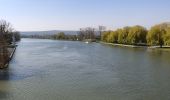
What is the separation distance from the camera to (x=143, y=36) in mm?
61094

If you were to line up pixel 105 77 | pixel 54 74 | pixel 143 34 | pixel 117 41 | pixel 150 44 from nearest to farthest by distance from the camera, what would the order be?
pixel 105 77 → pixel 54 74 → pixel 150 44 → pixel 143 34 → pixel 117 41

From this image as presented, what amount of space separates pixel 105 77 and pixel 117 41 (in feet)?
183

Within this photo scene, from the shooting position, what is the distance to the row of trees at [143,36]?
5209 cm

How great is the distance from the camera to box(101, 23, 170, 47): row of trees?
5209 cm

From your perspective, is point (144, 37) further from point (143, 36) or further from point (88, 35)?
point (88, 35)

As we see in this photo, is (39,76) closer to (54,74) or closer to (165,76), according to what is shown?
(54,74)

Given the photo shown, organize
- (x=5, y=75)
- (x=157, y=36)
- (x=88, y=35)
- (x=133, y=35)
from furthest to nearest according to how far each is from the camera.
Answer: (x=88, y=35) < (x=133, y=35) < (x=157, y=36) < (x=5, y=75)

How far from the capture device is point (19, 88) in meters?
15.6

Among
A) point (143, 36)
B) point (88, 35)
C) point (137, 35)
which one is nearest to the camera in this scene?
point (137, 35)

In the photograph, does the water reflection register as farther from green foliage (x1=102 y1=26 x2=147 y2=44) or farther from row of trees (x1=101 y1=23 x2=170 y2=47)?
green foliage (x1=102 y1=26 x2=147 y2=44)

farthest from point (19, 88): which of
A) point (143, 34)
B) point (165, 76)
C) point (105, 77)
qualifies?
point (143, 34)

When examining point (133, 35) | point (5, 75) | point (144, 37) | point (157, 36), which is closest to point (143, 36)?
point (144, 37)

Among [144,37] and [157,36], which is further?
[144,37]

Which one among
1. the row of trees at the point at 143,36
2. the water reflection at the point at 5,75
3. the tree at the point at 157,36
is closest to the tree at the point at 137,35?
the row of trees at the point at 143,36
